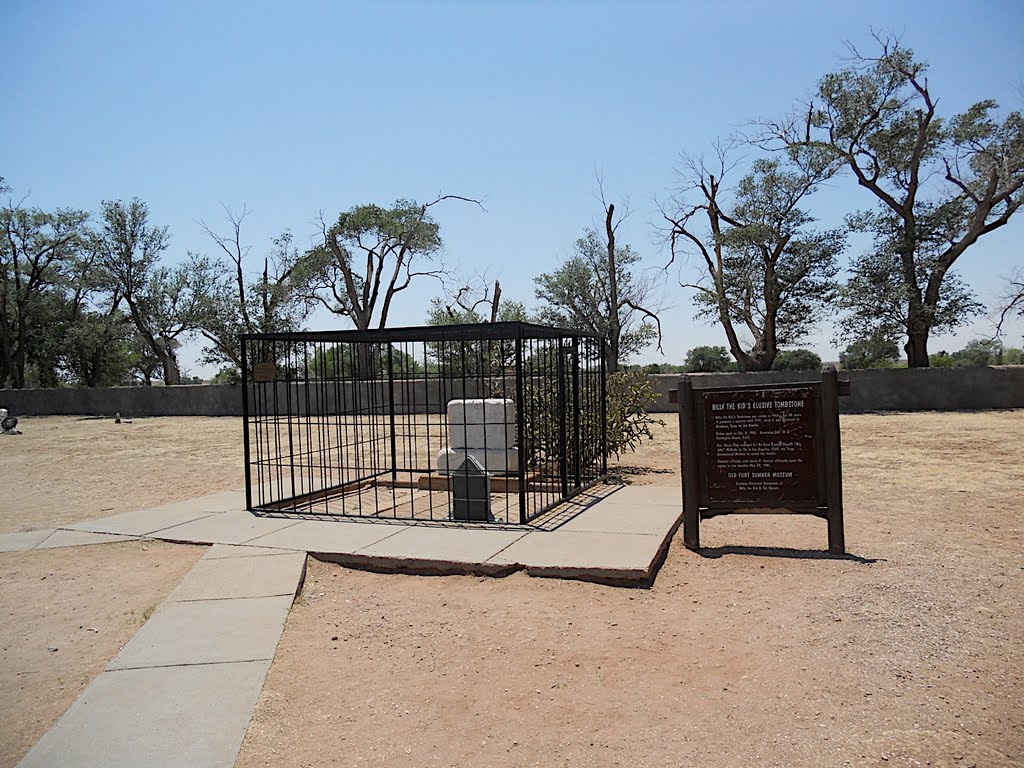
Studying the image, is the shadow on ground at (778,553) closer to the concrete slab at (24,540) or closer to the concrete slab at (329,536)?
the concrete slab at (329,536)

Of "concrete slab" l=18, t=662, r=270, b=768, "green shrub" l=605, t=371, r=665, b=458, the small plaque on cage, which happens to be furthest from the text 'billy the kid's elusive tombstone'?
the small plaque on cage

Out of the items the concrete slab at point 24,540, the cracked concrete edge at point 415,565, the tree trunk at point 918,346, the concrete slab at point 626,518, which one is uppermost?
the tree trunk at point 918,346

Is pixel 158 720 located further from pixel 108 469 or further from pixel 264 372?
pixel 108 469

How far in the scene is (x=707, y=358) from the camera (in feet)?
158

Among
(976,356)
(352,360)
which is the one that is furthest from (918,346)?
(352,360)

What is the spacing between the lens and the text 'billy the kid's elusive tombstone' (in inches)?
231

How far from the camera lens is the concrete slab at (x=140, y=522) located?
23.2 ft

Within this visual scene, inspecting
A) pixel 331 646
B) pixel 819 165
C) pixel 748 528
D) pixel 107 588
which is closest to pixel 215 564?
pixel 107 588

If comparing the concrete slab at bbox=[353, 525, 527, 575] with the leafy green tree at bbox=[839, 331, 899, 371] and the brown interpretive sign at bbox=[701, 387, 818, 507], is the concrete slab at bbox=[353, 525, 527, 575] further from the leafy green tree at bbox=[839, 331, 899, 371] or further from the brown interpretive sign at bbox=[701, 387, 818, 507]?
the leafy green tree at bbox=[839, 331, 899, 371]

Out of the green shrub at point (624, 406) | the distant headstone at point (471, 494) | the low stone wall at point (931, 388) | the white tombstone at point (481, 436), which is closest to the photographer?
the distant headstone at point (471, 494)

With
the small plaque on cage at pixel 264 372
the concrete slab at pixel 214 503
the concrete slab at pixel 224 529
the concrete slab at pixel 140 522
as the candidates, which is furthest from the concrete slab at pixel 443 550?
the concrete slab at pixel 214 503

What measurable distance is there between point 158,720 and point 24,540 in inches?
186

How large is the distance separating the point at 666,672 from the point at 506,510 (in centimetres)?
388

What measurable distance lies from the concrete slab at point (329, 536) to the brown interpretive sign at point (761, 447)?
278cm
